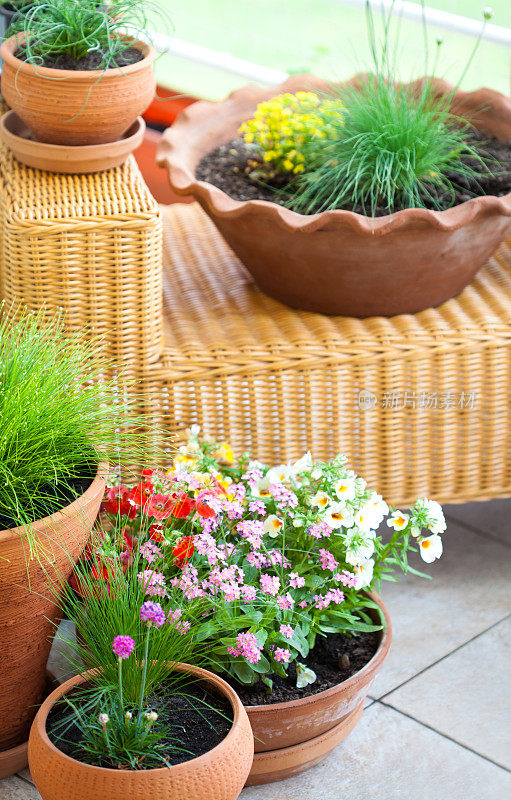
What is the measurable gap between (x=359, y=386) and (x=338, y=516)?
37cm

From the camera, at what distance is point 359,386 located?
1675 mm

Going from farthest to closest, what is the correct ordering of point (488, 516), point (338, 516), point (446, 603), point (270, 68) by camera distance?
point (270, 68) < point (488, 516) < point (446, 603) < point (338, 516)

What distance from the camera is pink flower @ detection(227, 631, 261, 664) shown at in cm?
122

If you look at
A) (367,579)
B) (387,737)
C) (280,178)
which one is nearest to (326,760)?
(387,737)

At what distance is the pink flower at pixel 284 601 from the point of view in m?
1.27

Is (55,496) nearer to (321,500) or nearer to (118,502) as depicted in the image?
(118,502)

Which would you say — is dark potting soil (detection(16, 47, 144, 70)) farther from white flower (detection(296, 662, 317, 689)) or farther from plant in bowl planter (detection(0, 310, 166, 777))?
white flower (detection(296, 662, 317, 689))

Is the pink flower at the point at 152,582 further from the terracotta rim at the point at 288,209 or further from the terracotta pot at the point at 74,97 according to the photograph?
the terracotta pot at the point at 74,97

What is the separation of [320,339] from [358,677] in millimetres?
609

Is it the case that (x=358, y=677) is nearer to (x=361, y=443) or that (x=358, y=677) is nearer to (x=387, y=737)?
(x=387, y=737)

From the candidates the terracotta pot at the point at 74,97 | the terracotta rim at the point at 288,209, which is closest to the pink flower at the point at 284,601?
the terracotta rim at the point at 288,209

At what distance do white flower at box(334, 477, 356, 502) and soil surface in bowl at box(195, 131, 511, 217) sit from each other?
0.54 m

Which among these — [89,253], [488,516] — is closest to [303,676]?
[89,253]

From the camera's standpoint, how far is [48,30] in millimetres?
1537
